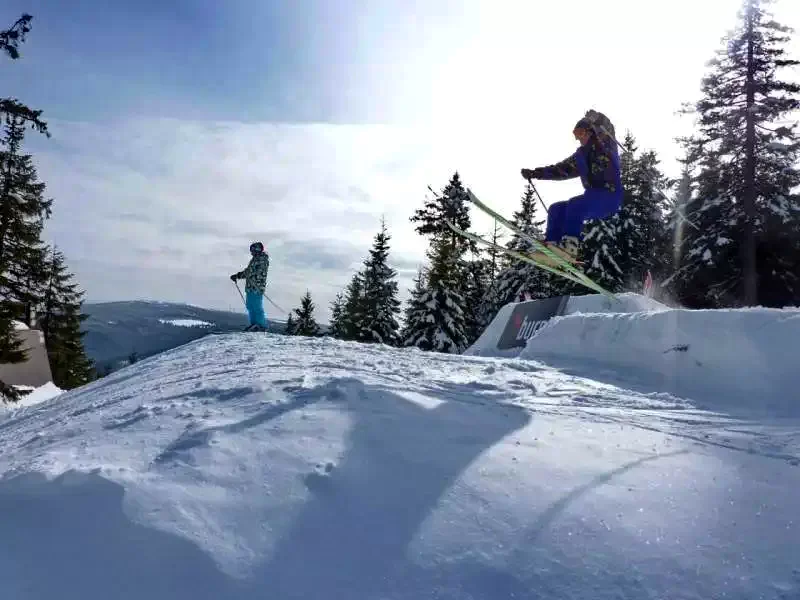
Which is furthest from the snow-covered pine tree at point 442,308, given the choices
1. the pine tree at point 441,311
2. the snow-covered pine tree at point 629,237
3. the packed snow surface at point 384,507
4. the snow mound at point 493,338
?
the packed snow surface at point 384,507

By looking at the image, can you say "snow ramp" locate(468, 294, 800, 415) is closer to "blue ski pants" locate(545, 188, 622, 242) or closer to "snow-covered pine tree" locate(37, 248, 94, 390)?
"blue ski pants" locate(545, 188, 622, 242)

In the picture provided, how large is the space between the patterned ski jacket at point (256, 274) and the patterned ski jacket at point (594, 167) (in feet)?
22.0

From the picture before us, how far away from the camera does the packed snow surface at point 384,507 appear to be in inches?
75.1

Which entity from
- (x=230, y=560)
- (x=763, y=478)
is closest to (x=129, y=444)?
(x=230, y=560)

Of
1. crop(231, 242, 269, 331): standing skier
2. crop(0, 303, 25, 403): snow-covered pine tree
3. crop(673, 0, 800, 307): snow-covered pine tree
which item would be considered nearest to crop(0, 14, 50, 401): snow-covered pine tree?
crop(0, 303, 25, 403): snow-covered pine tree

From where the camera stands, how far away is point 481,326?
38.0 metres

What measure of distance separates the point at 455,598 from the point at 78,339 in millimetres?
40722

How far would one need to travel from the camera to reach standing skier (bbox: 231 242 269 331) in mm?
12202

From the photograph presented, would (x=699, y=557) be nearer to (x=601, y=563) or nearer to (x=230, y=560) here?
(x=601, y=563)

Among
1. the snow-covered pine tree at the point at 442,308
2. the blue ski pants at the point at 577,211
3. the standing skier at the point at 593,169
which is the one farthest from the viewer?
the snow-covered pine tree at the point at 442,308

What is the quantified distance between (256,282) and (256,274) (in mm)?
176

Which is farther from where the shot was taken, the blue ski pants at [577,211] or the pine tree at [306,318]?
the pine tree at [306,318]

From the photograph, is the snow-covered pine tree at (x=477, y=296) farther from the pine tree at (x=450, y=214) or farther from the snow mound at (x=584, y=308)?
the snow mound at (x=584, y=308)

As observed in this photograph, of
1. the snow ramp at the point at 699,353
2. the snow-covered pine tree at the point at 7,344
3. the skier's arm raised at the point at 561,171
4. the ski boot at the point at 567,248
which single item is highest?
the skier's arm raised at the point at 561,171
